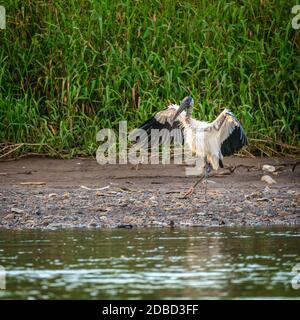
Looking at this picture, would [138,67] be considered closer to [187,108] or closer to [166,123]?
[166,123]

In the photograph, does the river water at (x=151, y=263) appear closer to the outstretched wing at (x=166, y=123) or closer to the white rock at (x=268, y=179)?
the white rock at (x=268, y=179)

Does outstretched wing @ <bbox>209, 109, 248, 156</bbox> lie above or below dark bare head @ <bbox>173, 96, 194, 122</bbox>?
below

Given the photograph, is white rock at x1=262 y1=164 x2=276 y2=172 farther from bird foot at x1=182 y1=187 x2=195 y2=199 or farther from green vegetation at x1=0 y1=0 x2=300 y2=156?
bird foot at x1=182 y1=187 x2=195 y2=199

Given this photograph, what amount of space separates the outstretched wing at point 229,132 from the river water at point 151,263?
1.50m

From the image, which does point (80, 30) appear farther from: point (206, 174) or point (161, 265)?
point (161, 265)

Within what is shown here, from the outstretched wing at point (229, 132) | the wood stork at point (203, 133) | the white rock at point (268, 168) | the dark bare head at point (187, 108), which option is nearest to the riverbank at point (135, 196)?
the white rock at point (268, 168)

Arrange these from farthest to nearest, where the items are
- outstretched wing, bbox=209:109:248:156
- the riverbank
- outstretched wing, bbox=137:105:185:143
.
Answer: outstretched wing, bbox=137:105:185:143 → outstretched wing, bbox=209:109:248:156 → the riverbank

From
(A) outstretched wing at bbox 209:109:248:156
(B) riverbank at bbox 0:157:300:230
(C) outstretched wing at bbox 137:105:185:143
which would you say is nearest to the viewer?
(B) riverbank at bbox 0:157:300:230

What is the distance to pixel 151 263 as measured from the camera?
24.3 ft

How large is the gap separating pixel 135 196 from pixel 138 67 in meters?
2.33

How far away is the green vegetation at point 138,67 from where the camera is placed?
11859mm

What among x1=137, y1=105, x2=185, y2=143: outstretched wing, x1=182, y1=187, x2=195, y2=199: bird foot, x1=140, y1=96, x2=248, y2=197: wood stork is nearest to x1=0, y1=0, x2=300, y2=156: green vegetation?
x1=137, y1=105, x2=185, y2=143: outstretched wing

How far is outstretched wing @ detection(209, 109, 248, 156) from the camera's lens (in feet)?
33.3

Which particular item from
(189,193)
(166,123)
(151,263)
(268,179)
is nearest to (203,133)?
(166,123)
